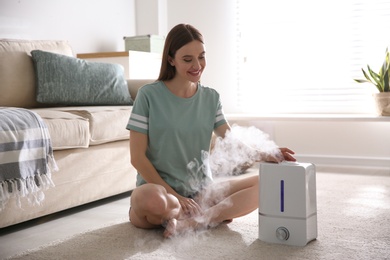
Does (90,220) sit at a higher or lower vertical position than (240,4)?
lower

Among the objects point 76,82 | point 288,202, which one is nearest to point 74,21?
point 76,82

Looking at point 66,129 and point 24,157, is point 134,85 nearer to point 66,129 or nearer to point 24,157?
point 66,129

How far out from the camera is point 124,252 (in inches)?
65.6

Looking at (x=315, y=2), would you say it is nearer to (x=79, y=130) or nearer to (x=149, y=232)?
(x=79, y=130)

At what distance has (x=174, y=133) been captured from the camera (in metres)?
1.91

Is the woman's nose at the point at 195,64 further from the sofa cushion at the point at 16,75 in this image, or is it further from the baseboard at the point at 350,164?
the baseboard at the point at 350,164

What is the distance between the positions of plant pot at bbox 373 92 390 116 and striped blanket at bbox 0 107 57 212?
2349 mm

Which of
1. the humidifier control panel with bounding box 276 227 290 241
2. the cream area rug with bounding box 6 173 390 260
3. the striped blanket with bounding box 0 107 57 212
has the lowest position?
the cream area rug with bounding box 6 173 390 260

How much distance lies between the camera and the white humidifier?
1652mm

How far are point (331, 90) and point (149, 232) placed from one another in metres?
2.55

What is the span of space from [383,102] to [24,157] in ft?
8.22

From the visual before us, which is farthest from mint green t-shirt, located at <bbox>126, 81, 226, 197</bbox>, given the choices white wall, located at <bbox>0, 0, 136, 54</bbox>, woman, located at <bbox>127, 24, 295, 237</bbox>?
white wall, located at <bbox>0, 0, 136, 54</bbox>

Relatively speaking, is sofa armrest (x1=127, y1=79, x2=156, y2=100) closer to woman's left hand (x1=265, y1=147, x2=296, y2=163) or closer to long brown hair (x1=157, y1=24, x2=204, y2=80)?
long brown hair (x1=157, y1=24, x2=204, y2=80)

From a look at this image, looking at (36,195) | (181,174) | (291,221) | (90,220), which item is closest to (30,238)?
(36,195)
